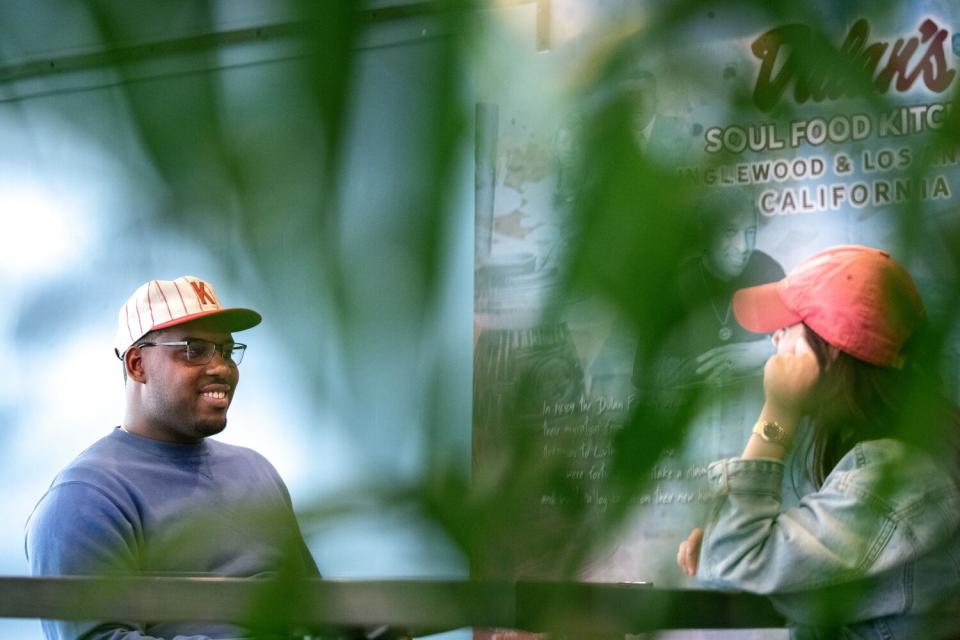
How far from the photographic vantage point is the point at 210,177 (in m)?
0.10

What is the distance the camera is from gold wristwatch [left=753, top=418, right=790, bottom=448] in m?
0.10

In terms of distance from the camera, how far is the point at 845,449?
0.10m

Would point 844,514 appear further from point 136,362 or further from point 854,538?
point 136,362

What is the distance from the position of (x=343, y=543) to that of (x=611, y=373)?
28 mm

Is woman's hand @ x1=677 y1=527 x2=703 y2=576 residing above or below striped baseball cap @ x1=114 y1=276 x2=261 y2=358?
below

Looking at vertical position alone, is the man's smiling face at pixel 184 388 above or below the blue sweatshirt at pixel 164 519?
above

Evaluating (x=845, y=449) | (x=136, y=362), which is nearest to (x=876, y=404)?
(x=845, y=449)

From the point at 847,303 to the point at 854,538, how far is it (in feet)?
0.07

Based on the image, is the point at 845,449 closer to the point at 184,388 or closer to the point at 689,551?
the point at 689,551

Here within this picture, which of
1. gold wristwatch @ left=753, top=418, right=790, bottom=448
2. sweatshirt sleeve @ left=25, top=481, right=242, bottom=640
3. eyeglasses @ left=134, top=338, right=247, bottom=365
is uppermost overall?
eyeglasses @ left=134, top=338, right=247, bottom=365

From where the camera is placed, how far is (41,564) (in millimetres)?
138

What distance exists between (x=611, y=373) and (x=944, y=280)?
0.03 meters

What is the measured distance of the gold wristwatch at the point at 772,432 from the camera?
3.8 inches

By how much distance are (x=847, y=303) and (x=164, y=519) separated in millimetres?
68
